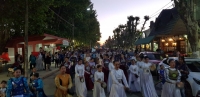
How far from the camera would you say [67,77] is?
6152 millimetres

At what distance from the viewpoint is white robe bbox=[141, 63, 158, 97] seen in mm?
8838

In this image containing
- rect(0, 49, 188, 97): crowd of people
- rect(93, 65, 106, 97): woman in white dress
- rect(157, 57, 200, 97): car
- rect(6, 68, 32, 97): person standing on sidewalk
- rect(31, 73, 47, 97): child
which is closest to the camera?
rect(6, 68, 32, 97): person standing on sidewalk

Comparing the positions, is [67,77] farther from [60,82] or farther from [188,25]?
[188,25]

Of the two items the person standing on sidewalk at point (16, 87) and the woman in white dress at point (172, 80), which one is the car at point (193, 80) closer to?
the woman in white dress at point (172, 80)

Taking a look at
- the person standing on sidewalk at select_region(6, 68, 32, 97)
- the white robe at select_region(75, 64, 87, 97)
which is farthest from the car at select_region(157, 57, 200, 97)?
the person standing on sidewalk at select_region(6, 68, 32, 97)

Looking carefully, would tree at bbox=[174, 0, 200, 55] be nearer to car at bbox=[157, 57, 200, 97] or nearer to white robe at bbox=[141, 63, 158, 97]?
car at bbox=[157, 57, 200, 97]

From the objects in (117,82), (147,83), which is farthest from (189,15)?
(117,82)

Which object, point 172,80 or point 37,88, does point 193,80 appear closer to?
point 172,80

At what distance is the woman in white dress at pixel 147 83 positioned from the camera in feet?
29.0

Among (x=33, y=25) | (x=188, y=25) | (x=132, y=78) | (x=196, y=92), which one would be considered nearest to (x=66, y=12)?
(x=33, y=25)

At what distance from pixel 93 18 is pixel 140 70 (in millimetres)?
48243

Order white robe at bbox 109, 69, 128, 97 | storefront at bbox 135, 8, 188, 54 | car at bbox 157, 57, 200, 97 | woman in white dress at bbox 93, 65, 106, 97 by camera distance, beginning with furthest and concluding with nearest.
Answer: storefront at bbox 135, 8, 188, 54 → woman in white dress at bbox 93, 65, 106, 97 → car at bbox 157, 57, 200, 97 → white robe at bbox 109, 69, 128, 97

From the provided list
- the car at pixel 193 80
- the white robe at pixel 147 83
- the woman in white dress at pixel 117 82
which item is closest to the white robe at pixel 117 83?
the woman in white dress at pixel 117 82

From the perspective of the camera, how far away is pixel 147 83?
9.02 m
